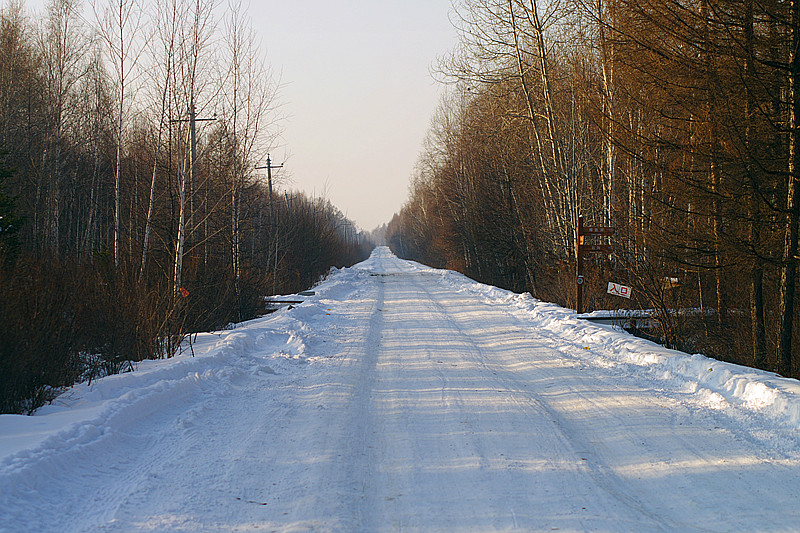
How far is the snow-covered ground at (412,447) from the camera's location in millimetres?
4223

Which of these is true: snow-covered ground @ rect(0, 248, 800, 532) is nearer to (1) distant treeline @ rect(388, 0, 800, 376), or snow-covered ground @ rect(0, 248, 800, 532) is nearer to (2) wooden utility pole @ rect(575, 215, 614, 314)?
(1) distant treeline @ rect(388, 0, 800, 376)

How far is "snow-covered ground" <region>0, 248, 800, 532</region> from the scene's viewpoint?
13.9ft

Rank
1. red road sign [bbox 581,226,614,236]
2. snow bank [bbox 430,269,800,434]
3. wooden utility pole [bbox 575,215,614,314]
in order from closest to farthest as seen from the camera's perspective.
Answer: snow bank [bbox 430,269,800,434], wooden utility pole [bbox 575,215,614,314], red road sign [bbox 581,226,614,236]

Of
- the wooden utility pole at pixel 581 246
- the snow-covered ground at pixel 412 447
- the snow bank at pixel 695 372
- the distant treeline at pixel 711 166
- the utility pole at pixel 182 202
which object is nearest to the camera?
the snow-covered ground at pixel 412 447

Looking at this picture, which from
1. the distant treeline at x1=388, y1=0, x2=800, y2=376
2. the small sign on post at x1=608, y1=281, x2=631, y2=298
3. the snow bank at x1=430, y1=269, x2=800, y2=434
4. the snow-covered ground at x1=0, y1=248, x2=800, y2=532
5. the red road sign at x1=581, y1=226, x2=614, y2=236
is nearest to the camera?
the snow-covered ground at x1=0, y1=248, x2=800, y2=532

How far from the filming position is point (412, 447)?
5.75m

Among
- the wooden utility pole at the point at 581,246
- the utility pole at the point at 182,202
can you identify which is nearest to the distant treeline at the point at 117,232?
the utility pole at the point at 182,202

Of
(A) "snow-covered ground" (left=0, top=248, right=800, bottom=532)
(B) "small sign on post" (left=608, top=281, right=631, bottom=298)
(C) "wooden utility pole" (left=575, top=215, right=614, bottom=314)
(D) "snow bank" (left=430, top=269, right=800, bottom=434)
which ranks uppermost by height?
(C) "wooden utility pole" (left=575, top=215, right=614, bottom=314)

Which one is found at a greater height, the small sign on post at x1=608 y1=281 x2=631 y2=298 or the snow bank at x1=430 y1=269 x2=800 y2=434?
the small sign on post at x1=608 y1=281 x2=631 y2=298

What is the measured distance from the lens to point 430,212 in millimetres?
68000

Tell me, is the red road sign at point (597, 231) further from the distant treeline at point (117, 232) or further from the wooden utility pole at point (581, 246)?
the distant treeline at point (117, 232)

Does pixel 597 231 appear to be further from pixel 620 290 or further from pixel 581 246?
pixel 620 290

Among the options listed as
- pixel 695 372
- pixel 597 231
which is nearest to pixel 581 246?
pixel 597 231

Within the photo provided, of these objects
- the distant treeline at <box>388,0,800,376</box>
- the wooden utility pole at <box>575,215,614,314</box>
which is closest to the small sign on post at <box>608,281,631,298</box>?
the distant treeline at <box>388,0,800,376</box>
